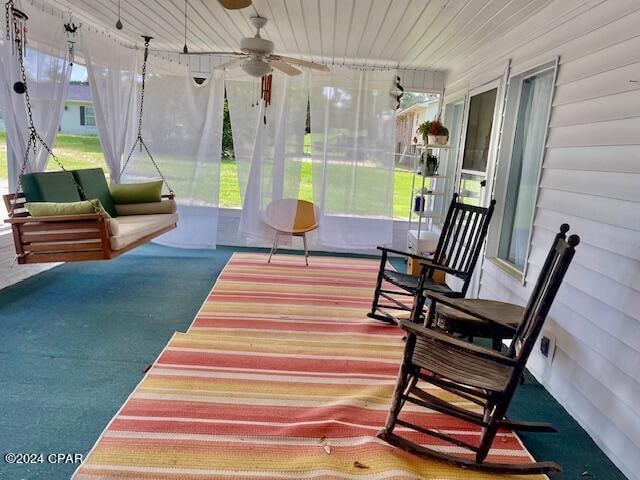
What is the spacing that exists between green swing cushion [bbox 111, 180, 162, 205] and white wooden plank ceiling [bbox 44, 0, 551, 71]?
152cm

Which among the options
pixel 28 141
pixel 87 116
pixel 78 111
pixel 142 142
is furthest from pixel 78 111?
pixel 28 141

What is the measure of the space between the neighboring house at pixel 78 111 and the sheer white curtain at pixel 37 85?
91 cm

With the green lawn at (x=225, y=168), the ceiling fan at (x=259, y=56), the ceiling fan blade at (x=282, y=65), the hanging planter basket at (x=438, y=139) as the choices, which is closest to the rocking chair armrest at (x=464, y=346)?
the ceiling fan at (x=259, y=56)

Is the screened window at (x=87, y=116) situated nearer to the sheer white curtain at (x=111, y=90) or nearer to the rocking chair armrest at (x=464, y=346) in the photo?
the sheer white curtain at (x=111, y=90)

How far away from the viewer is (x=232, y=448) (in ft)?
5.77

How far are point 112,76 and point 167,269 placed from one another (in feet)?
6.54

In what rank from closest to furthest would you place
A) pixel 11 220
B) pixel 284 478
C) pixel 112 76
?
pixel 284 478 < pixel 11 220 < pixel 112 76

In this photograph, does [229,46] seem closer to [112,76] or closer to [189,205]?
[112,76]

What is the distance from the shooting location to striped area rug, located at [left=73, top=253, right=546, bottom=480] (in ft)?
5.46

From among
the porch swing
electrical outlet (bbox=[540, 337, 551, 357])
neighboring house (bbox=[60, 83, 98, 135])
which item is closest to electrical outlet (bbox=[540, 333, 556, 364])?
electrical outlet (bbox=[540, 337, 551, 357])

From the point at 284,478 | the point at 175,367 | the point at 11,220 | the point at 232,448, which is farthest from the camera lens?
the point at 11,220

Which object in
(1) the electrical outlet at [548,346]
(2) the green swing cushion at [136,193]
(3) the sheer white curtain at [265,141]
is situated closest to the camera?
(1) the electrical outlet at [548,346]

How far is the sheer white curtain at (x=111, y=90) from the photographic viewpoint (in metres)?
4.03

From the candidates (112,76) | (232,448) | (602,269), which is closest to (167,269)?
(112,76)
